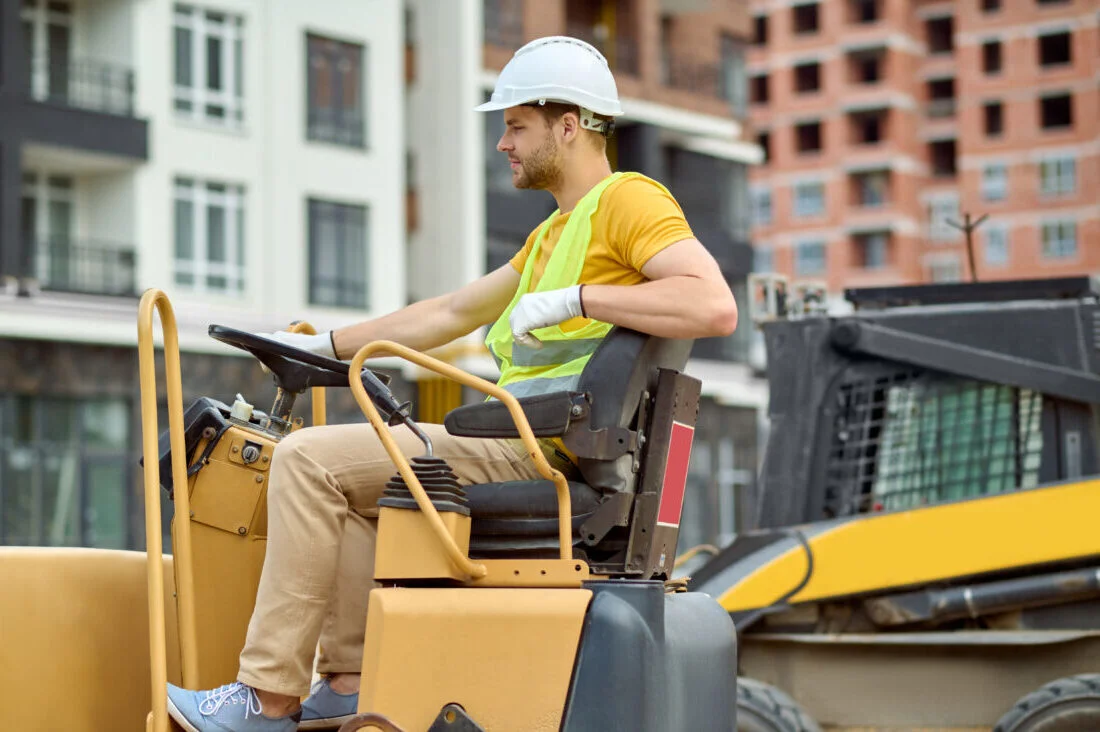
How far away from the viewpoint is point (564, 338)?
4941 millimetres

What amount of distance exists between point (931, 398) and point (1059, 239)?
251 feet

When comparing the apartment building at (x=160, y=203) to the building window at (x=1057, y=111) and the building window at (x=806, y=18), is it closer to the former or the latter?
the building window at (x=1057, y=111)

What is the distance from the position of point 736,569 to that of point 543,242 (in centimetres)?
412

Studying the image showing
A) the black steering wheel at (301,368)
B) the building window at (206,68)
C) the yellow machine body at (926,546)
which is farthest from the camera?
the building window at (206,68)

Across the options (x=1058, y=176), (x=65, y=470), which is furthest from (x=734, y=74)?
(x=1058, y=176)

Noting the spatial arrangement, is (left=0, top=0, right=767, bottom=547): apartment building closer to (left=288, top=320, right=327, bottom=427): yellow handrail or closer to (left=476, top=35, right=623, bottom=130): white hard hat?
(left=288, top=320, right=327, bottom=427): yellow handrail

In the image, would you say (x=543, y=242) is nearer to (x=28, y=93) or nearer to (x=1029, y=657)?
(x=1029, y=657)

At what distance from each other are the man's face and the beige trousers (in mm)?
742

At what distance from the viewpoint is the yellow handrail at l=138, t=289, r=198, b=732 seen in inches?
181

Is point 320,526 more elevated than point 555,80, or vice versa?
point 555,80

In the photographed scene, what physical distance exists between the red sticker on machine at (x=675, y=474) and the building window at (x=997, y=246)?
8006 cm

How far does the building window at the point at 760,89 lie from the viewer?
289 feet

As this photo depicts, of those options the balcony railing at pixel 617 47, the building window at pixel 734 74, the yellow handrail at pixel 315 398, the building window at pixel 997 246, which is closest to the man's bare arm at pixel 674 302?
the yellow handrail at pixel 315 398

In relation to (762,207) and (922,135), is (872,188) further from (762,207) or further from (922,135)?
(762,207)
